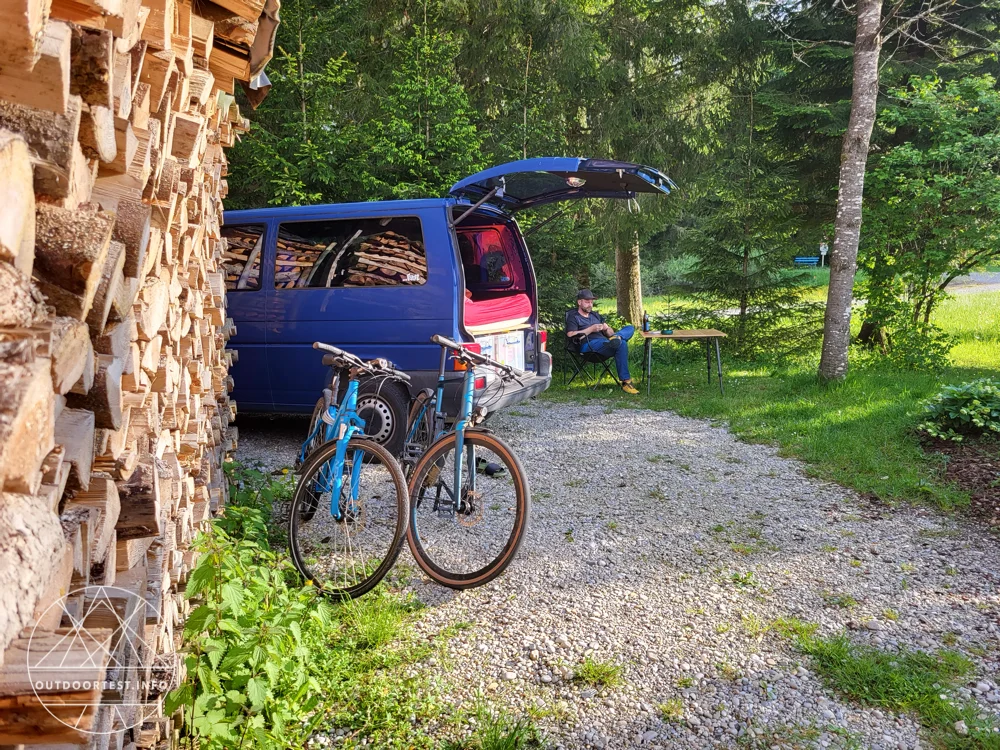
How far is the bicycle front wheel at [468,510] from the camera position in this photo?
12.3ft

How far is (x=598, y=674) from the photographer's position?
3.05m

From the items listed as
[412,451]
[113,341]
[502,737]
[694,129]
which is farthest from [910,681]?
[694,129]

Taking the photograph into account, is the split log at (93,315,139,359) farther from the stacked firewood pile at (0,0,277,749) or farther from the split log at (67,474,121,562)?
the split log at (67,474,121,562)

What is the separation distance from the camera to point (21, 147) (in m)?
1.02

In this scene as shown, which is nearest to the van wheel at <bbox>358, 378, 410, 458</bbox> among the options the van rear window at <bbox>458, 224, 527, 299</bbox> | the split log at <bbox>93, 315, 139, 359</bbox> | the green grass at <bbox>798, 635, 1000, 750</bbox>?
the van rear window at <bbox>458, 224, 527, 299</bbox>

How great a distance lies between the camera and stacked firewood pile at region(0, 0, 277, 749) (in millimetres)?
1025

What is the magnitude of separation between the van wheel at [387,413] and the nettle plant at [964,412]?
178 inches

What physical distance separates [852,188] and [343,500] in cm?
760

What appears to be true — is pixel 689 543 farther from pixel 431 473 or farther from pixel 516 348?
pixel 516 348

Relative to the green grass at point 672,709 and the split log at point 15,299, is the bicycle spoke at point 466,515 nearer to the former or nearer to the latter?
the green grass at point 672,709

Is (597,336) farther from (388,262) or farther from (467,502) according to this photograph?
(467,502)

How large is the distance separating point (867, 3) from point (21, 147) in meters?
9.78

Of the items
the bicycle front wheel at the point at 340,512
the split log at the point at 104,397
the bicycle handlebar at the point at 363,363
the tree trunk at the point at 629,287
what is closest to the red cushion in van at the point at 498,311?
the bicycle handlebar at the point at 363,363

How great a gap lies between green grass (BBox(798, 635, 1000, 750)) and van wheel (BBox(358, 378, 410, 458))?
3.50 m
